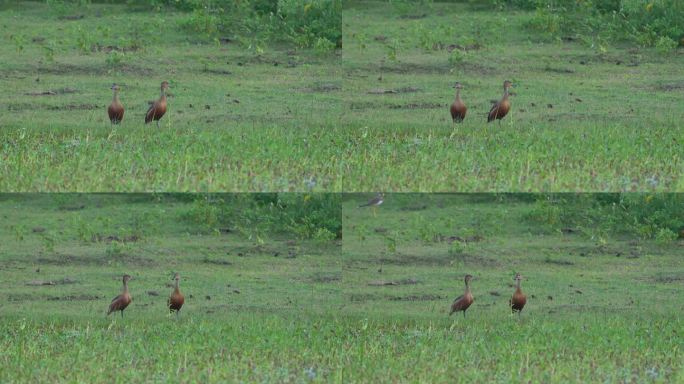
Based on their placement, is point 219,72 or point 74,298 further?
point 219,72

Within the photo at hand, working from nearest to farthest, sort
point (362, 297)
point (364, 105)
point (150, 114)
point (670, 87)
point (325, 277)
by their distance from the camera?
1. point (362, 297)
2. point (325, 277)
3. point (150, 114)
4. point (364, 105)
5. point (670, 87)

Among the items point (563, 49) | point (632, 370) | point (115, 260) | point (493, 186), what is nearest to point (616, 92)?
point (563, 49)

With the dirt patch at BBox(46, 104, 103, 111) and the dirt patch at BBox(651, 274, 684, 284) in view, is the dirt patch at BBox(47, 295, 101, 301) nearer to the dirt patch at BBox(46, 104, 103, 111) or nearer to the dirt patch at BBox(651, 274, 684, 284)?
the dirt patch at BBox(46, 104, 103, 111)

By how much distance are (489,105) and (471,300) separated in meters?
2.67

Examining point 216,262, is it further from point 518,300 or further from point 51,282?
point 518,300

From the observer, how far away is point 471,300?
14016 mm

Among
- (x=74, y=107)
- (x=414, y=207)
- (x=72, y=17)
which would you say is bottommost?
(x=414, y=207)

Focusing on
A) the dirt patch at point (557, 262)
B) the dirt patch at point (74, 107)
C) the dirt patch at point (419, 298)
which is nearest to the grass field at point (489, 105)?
the dirt patch at point (419, 298)

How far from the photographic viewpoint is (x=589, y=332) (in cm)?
1338

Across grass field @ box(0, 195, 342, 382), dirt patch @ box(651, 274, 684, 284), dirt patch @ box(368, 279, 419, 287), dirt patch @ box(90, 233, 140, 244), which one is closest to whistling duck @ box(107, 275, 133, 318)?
grass field @ box(0, 195, 342, 382)

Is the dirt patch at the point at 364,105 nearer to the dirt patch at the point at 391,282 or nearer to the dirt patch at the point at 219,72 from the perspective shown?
the dirt patch at the point at 219,72

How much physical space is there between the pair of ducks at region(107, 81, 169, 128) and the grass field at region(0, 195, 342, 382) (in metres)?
1.13

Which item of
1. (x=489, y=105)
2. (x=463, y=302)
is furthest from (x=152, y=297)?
(x=489, y=105)

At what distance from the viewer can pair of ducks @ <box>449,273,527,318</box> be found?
14.0 m
